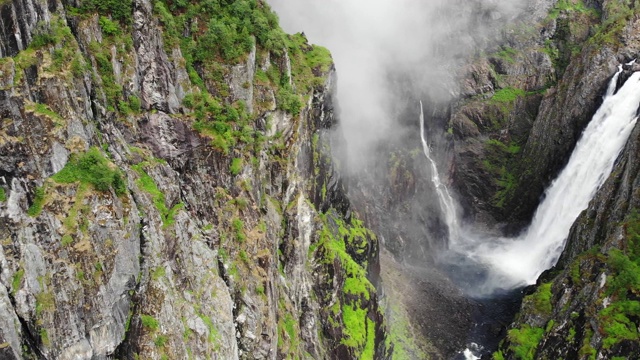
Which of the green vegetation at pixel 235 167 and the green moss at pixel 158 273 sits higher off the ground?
the green vegetation at pixel 235 167

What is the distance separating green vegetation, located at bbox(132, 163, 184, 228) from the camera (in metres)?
30.6

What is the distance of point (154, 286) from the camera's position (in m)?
28.3

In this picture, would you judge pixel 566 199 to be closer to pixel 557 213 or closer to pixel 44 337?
pixel 557 213

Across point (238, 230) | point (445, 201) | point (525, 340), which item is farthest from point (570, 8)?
point (238, 230)

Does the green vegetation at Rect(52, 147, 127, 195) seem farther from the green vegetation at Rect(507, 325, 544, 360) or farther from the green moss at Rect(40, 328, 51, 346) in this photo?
the green vegetation at Rect(507, 325, 544, 360)

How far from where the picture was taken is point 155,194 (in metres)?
31.1

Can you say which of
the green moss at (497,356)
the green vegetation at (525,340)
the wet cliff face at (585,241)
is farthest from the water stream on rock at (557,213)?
the green vegetation at (525,340)

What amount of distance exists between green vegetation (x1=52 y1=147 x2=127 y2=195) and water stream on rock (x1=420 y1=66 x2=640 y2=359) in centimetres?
4892

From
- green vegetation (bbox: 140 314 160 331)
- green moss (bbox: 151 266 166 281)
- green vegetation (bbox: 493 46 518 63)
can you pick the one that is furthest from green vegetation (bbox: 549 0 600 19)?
green vegetation (bbox: 140 314 160 331)

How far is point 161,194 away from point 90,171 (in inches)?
247

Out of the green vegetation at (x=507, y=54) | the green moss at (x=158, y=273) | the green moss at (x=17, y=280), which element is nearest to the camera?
the green moss at (x=17, y=280)

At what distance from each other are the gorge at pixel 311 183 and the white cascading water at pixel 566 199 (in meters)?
0.37

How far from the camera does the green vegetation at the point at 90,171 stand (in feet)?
83.0

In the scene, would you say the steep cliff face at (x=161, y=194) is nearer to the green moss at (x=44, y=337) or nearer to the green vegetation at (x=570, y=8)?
the green moss at (x=44, y=337)
